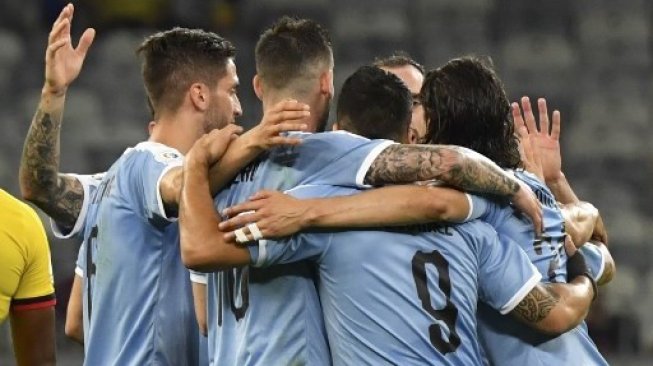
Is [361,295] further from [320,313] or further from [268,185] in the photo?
[268,185]

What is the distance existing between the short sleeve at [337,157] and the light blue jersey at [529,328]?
49 cm

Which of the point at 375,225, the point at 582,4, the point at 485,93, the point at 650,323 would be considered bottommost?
the point at 650,323

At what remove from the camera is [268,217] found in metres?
3.50

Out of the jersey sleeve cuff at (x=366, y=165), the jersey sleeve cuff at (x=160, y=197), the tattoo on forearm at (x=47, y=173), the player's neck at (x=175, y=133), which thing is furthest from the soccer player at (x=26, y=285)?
the jersey sleeve cuff at (x=366, y=165)

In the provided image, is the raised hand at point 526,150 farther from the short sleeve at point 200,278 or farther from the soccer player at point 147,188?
the short sleeve at point 200,278

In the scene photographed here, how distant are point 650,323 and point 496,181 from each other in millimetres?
6394

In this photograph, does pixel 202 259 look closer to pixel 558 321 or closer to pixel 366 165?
pixel 366 165

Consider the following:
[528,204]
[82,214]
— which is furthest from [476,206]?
[82,214]

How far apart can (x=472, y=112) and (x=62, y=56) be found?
1569 mm

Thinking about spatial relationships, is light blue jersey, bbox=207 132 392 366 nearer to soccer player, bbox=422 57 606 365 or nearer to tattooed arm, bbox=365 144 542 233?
tattooed arm, bbox=365 144 542 233

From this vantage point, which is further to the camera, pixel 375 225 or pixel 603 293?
pixel 603 293

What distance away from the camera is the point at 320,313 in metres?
3.71

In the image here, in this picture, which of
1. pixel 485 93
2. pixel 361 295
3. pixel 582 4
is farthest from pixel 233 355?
pixel 582 4

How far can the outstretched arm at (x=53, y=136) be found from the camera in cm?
438
